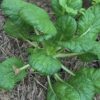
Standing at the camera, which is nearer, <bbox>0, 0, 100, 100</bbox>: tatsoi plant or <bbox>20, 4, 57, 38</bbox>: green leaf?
<bbox>20, 4, 57, 38</bbox>: green leaf

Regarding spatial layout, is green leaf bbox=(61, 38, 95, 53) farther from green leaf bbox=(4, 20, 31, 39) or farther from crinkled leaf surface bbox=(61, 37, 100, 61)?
green leaf bbox=(4, 20, 31, 39)

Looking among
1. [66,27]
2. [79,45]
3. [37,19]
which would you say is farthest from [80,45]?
[37,19]

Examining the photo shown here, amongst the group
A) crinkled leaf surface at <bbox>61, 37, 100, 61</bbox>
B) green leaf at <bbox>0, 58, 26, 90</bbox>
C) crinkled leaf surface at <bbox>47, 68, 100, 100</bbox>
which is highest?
crinkled leaf surface at <bbox>61, 37, 100, 61</bbox>

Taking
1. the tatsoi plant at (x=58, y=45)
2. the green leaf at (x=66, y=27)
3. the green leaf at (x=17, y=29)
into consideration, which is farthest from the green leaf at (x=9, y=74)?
the green leaf at (x=66, y=27)

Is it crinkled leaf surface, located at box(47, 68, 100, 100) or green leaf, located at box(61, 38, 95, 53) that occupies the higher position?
green leaf, located at box(61, 38, 95, 53)

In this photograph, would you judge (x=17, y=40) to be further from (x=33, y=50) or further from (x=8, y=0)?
(x=8, y=0)

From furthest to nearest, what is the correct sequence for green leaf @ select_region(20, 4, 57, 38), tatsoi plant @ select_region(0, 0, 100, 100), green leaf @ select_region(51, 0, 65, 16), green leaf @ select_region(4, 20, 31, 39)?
1. green leaf @ select_region(51, 0, 65, 16)
2. green leaf @ select_region(4, 20, 31, 39)
3. tatsoi plant @ select_region(0, 0, 100, 100)
4. green leaf @ select_region(20, 4, 57, 38)

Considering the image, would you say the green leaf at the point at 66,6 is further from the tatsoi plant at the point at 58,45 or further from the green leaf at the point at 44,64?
the green leaf at the point at 44,64

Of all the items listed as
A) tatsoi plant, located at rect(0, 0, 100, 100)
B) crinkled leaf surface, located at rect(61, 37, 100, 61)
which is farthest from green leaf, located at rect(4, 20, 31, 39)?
crinkled leaf surface, located at rect(61, 37, 100, 61)
